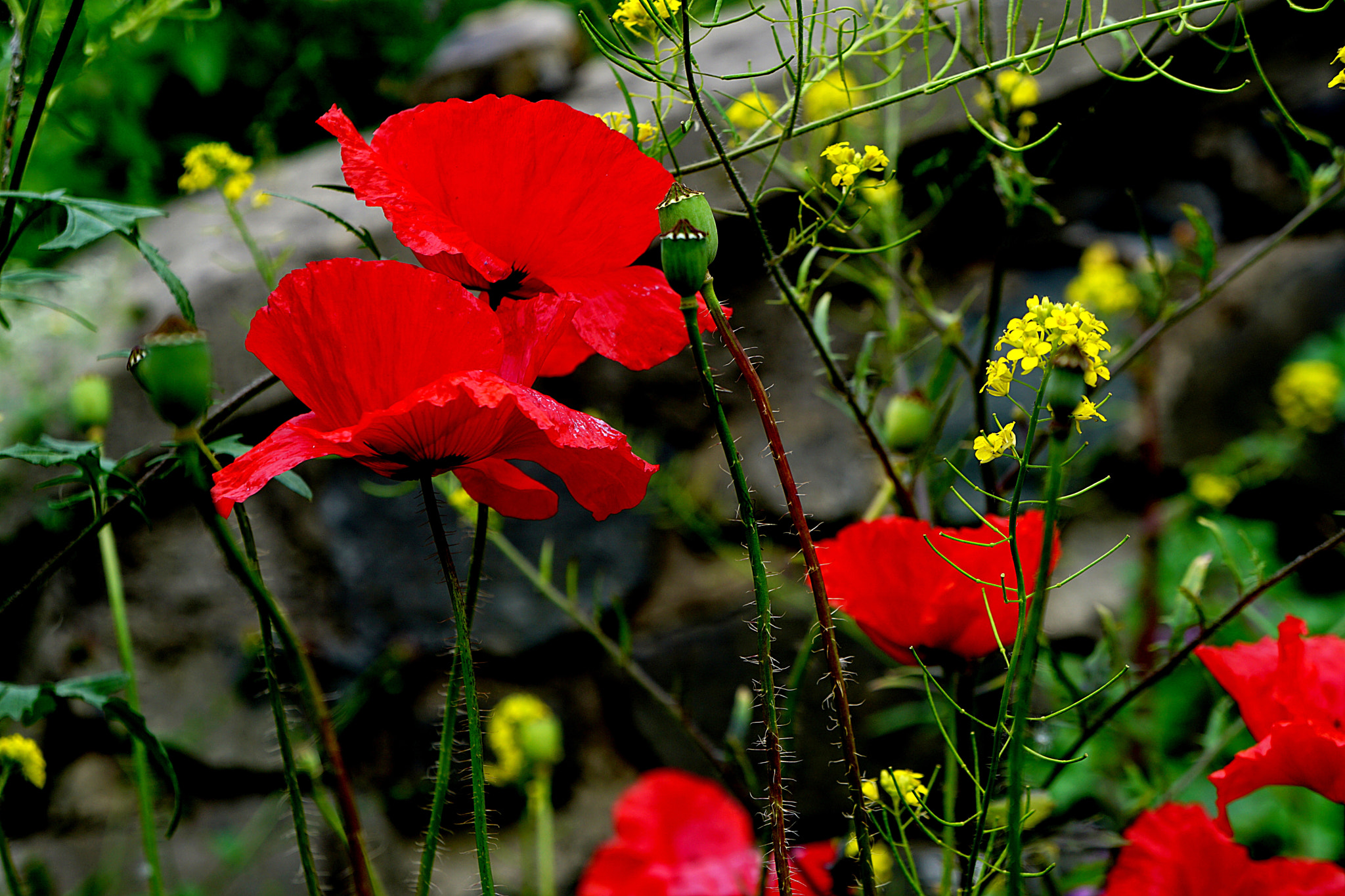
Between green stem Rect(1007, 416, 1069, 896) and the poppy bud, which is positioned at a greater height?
the poppy bud

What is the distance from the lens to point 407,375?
238 mm

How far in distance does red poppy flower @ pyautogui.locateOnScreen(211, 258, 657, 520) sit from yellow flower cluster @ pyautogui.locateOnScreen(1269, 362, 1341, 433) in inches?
52.2

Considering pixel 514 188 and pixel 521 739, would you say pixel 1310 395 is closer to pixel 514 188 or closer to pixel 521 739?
pixel 521 739

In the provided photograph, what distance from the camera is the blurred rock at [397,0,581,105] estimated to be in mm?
1556

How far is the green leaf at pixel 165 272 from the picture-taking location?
0.24 meters

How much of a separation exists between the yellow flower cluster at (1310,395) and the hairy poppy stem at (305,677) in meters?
1.38

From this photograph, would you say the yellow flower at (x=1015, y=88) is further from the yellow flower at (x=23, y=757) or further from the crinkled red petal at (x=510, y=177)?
the yellow flower at (x=23, y=757)

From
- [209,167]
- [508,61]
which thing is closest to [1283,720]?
[209,167]

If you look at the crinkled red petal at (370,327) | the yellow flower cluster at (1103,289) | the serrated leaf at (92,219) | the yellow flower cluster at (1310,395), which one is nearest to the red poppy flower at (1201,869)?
the crinkled red petal at (370,327)

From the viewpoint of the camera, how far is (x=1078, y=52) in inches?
42.4

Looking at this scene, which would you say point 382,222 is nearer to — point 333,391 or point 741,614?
point 741,614

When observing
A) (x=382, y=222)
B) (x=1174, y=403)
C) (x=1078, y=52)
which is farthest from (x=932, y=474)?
(x=1174, y=403)

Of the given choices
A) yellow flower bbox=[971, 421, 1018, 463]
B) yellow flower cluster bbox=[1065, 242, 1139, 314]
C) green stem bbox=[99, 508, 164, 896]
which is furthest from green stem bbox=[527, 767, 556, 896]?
yellow flower cluster bbox=[1065, 242, 1139, 314]

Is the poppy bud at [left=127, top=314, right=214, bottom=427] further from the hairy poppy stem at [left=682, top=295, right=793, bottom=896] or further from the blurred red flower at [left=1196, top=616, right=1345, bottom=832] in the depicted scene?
the blurred red flower at [left=1196, top=616, right=1345, bottom=832]
